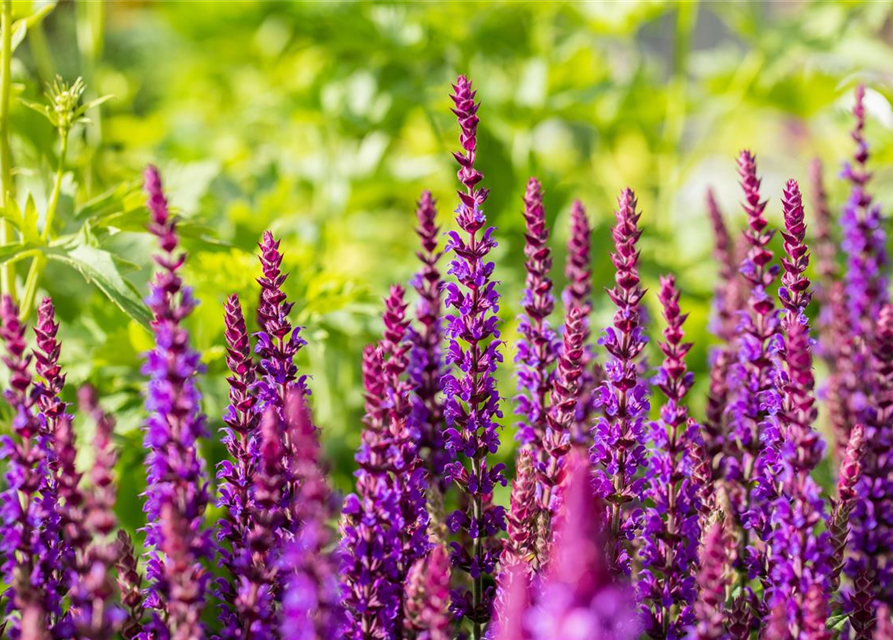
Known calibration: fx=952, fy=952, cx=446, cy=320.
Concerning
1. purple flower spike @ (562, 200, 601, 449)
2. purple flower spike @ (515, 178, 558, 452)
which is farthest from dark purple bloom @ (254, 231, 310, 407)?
purple flower spike @ (562, 200, 601, 449)

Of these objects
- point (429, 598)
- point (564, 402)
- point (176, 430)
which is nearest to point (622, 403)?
point (564, 402)

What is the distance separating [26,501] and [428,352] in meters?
0.70

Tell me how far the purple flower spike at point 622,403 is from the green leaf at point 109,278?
90 cm

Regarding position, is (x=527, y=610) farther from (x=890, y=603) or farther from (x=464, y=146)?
(x=890, y=603)

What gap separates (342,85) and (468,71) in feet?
1.71

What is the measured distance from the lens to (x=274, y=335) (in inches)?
64.4

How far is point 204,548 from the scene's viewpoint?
140cm

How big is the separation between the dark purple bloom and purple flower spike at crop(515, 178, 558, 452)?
44 centimetres

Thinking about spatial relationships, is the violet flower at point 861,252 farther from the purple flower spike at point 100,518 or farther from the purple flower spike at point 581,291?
the purple flower spike at point 100,518

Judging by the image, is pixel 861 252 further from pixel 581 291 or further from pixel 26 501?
pixel 26 501

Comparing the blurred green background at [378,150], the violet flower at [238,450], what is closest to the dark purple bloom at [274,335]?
the violet flower at [238,450]

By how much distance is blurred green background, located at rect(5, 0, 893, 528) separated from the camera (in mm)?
2730

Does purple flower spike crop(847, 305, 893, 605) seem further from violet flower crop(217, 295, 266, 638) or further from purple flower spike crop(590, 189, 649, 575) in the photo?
violet flower crop(217, 295, 266, 638)

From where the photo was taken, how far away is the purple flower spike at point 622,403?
1598mm
